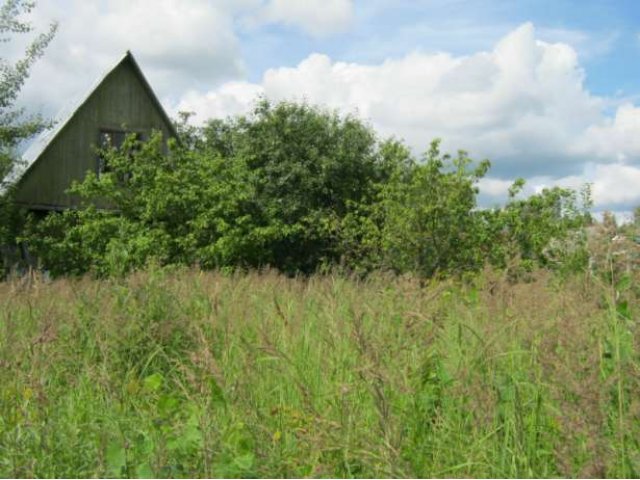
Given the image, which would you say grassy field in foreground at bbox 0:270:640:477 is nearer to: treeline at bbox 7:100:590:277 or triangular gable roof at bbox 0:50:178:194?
treeline at bbox 7:100:590:277

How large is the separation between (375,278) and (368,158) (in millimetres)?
19262

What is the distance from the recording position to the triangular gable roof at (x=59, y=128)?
22391 mm

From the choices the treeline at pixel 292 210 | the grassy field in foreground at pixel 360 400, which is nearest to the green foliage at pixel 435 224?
the treeline at pixel 292 210

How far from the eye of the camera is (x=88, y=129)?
23969 mm

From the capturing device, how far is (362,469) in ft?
10.5

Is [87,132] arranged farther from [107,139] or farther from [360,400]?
[360,400]

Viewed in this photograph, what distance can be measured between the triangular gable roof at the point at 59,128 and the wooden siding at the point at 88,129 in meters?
0.06

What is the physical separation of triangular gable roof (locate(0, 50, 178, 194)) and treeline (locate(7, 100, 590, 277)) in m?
1.29

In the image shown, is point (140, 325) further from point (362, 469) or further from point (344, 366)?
point (362, 469)

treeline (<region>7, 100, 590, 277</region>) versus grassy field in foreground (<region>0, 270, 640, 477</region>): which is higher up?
treeline (<region>7, 100, 590, 277</region>)

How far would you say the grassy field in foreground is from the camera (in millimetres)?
3021

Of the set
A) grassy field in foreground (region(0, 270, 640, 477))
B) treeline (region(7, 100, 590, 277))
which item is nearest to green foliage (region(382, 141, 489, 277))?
treeline (region(7, 100, 590, 277))

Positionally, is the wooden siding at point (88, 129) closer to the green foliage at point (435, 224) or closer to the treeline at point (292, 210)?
the treeline at point (292, 210)

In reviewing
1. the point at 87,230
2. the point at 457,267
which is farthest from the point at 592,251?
the point at 87,230
